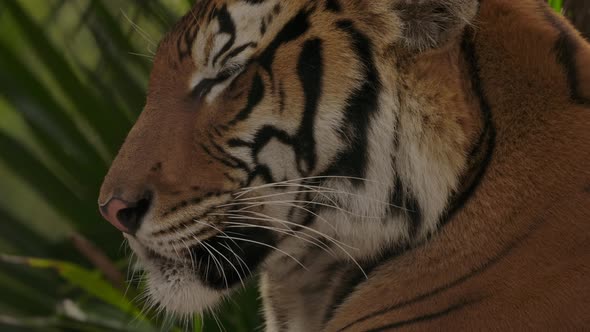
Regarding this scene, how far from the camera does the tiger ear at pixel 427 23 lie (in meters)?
1.62

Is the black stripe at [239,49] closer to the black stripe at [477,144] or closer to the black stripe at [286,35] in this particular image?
the black stripe at [286,35]

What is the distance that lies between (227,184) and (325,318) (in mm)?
367

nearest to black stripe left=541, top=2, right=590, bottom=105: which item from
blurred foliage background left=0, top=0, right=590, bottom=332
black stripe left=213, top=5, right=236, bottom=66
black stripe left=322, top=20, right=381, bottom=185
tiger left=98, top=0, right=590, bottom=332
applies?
tiger left=98, top=0, right=590, bottom=332

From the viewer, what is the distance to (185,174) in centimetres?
167

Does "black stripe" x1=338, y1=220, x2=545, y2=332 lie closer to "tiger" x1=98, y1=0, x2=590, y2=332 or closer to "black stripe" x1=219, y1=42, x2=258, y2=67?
"tiger" x1=98, y1=0, x2=590, y2=332

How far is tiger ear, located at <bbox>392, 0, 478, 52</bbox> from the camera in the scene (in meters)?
1.62

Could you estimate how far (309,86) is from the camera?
1.67 meters

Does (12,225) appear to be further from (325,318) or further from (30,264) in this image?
(325,318)

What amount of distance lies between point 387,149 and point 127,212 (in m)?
0.48

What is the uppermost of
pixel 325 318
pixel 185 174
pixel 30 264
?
pixel 185 174

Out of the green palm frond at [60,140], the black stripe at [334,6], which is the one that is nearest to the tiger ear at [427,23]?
the black stripe at [334,6]

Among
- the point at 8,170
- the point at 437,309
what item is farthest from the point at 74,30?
the point at 437,309

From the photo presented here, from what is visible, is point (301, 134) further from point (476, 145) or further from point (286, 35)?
point (476, 145)

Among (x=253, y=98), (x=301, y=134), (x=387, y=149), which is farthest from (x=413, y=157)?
(x=253, y=98)
